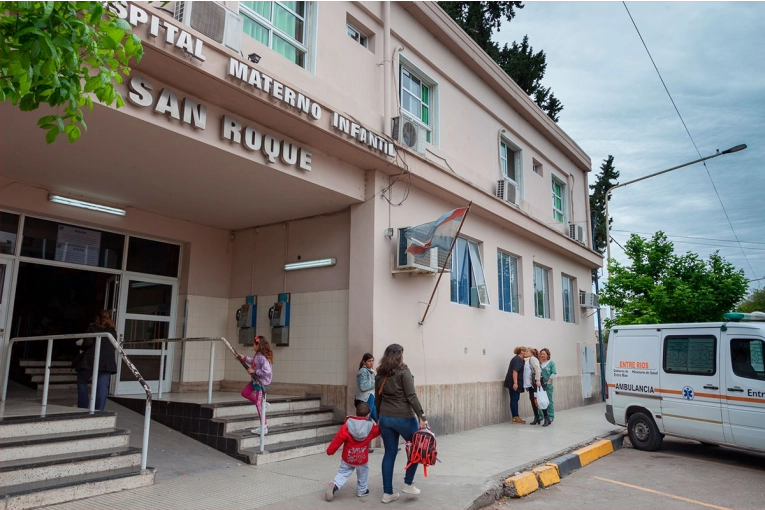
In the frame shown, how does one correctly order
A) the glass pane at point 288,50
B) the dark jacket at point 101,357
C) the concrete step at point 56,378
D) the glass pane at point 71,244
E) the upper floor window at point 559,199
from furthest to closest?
the upper floor window at point 559,199
the concrete step at point 56,378
the glass pane at point 71,244
the glass pane at point 288,50
the dark jacket at point 101,357

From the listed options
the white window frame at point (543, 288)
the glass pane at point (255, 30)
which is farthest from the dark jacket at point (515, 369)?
the glass pane at point (255, 30)

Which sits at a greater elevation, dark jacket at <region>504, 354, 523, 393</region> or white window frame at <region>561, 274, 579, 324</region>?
white window frame at <region>561, 274, 579, 324</region>

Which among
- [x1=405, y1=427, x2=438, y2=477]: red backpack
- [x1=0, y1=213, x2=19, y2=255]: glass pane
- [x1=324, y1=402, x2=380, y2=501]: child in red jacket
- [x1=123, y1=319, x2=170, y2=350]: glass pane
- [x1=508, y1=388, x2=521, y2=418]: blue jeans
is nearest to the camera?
Result: [x1=405, y1=427, x2=438, y2=477]: red backpack

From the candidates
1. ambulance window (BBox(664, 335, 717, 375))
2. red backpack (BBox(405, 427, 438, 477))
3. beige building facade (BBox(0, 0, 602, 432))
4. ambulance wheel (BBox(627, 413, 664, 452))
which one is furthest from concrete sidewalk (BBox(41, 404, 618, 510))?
ambulance window (BBox(664, 335, 717, 375))

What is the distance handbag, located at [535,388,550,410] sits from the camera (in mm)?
12320

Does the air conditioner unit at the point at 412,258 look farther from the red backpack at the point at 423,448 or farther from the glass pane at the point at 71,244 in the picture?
the glass pane at the point at 71,244

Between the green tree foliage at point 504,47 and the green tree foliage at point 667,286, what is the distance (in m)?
9.30

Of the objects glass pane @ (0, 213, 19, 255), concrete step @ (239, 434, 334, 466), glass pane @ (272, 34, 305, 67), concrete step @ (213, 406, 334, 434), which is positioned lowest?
concrete step @ (239, 434, 334, 466)

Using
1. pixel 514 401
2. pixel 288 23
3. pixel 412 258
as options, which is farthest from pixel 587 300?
pixel 288 23

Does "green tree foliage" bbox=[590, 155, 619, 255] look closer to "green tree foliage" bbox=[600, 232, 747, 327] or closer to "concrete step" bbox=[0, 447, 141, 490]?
"green tree foliage" bbox=[600, 232, 747, 327]

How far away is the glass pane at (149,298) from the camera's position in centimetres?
1119

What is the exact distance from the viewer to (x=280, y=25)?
9.30m

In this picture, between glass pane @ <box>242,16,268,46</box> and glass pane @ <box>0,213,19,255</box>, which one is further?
glass pane @ <box>0,213,19,255</box>

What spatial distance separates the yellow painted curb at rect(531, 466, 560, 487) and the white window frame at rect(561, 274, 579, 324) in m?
10.6
